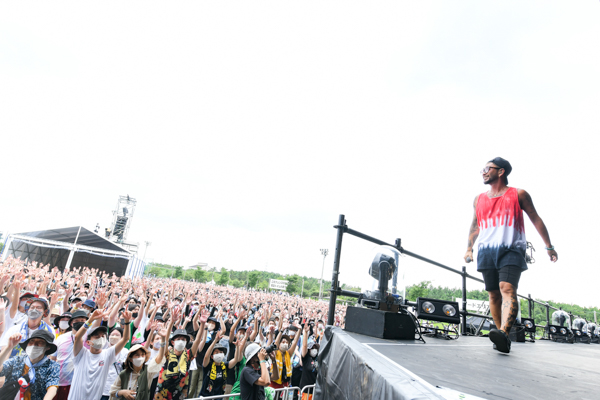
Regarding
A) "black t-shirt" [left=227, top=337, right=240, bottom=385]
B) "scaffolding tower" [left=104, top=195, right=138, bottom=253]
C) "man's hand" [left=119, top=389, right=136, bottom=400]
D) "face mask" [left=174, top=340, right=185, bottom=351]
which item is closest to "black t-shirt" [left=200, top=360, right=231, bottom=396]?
"black t-shirt" [left=227, top=337, right=240, bottom=385]

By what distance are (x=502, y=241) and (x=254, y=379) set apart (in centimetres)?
412

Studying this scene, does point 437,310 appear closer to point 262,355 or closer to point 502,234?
point 502,234

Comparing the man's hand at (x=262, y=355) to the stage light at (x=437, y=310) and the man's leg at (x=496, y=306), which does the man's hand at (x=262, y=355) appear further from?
the man's leg at (x=496, y=306)

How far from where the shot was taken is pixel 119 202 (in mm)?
39281

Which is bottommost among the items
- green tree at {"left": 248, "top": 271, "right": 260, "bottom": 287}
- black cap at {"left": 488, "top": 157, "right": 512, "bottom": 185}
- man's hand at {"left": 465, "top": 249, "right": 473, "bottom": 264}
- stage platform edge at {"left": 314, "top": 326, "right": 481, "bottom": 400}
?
green tree at {"left": 248, "top": 271, "right": 260, "bottom": 287}

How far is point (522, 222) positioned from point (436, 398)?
2.42m

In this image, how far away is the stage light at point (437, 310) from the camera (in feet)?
9.94

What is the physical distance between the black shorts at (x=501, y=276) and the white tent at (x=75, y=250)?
2555 cm

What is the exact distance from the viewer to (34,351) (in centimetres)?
404

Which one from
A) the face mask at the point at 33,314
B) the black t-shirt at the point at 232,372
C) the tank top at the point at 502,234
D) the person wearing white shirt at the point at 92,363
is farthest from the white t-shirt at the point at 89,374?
the tank top at the point at 502,234

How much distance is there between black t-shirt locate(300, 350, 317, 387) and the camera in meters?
6.48

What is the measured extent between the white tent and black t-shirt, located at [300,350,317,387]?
21262mm

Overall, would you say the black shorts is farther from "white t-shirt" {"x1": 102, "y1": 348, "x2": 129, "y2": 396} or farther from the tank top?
"white t-shirt" {"x1": 102, "y1": 348, "x2": 129, "y2": 396}

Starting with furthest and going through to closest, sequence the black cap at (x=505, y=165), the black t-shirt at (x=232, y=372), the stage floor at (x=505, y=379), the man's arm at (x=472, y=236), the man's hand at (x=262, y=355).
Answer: the black t-shirt at (x=232, y=372) < the man's hand at (x=262, y=355) < the man's arm at (x=472, y=236) < the black cap at (x=505, y=165) < the stage floor at (x=505, y=379)
